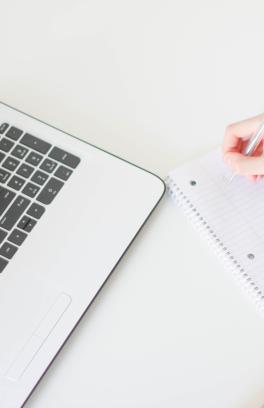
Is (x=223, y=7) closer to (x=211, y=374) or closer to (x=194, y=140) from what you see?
(x=194, y=140)

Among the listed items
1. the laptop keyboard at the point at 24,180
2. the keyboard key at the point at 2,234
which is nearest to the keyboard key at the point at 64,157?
the laptop keyboard at the point at 24,180

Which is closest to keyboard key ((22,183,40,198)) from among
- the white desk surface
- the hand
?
the white desk surface

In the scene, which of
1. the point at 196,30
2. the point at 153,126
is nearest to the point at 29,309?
the point at 153,126

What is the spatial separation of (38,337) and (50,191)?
0.51ft

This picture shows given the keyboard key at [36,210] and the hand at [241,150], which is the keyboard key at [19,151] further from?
the hand at [241,150]

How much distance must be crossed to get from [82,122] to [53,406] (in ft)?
1.08

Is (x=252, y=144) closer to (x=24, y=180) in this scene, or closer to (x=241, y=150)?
(x=241, y=150)

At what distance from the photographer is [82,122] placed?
2.13 ft

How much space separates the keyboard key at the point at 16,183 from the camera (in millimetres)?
563

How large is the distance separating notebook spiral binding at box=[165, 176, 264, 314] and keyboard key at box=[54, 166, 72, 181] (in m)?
0.11

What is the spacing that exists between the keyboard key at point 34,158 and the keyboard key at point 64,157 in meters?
0.01

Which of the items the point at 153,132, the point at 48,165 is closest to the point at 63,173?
the point at 48,165

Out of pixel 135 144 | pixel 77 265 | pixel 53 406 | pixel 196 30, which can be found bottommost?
pixel 53 406

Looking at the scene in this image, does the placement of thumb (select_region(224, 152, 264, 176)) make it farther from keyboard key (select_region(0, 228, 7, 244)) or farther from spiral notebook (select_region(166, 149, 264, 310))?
keyboard key (select_region(0, 228, 7, 244))
